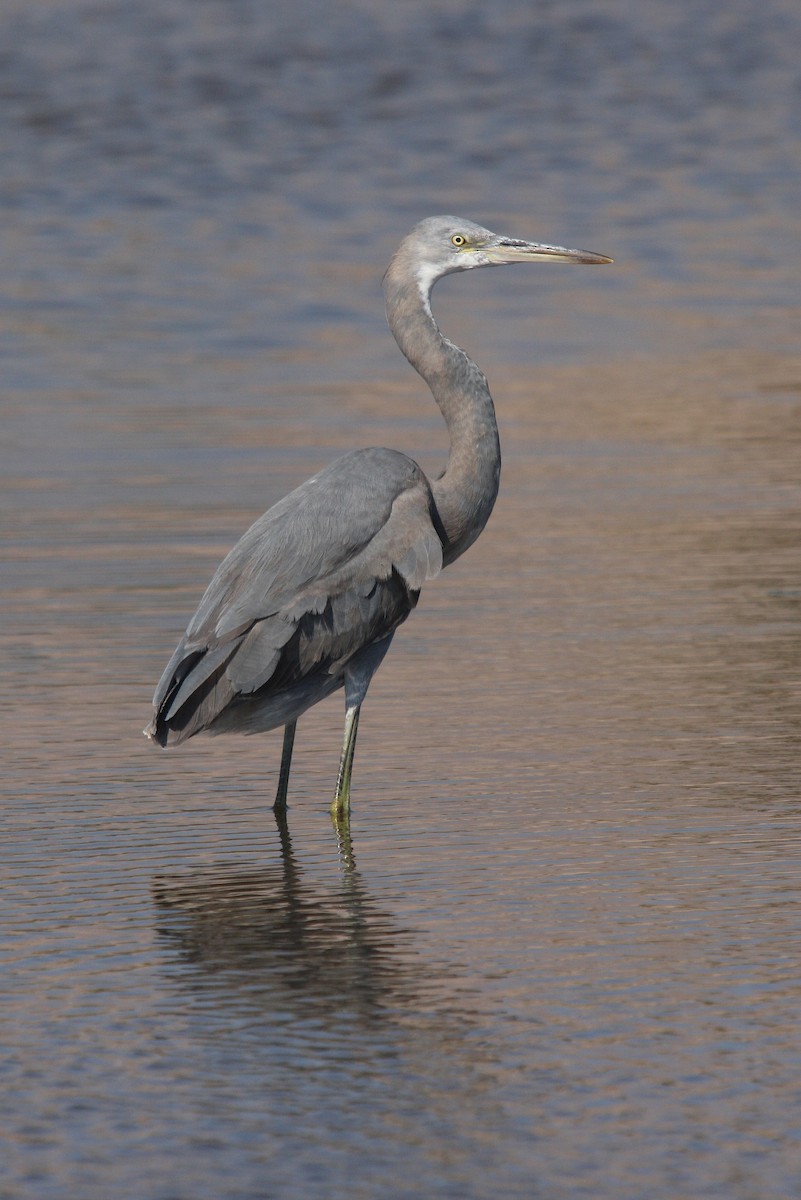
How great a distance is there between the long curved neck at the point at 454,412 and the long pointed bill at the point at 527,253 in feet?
1.00

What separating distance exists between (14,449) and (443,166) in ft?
45.9

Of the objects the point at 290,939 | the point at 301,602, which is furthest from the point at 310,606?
the point at 290,939

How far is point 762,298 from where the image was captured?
727 inches

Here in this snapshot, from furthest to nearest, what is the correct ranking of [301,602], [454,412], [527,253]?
[527,253] < [454,412] < [301,602]

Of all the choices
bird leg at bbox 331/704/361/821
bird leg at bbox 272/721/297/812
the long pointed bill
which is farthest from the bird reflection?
the long pointed bill

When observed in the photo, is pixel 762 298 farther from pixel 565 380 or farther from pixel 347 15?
pixel 347 15

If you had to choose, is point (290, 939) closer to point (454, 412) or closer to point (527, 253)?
point (454, 412)

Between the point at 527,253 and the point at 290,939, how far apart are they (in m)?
3.28

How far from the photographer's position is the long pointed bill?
332 inches

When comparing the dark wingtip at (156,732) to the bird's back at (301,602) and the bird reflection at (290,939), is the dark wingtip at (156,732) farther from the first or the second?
the bird reflection at (290,939)

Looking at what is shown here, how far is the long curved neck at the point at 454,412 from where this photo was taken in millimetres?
7969


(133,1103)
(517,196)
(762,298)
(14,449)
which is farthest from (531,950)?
(517,196)

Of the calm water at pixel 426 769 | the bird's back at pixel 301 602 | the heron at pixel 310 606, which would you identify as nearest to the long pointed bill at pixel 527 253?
the heron at pixel 310 606

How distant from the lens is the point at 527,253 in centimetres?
854
